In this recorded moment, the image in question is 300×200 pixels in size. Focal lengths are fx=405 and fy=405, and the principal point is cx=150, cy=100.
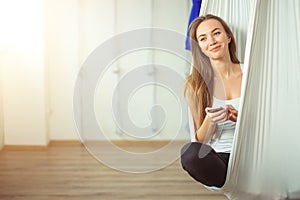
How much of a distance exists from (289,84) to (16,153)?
248cm

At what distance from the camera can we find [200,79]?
82.0 inches

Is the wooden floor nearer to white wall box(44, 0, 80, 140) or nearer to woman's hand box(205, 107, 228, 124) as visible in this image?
white wall box(44, 0, 80, 140)

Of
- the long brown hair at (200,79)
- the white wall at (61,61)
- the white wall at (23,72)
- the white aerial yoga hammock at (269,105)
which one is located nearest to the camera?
the white aerial yoga hammock at (269,105)

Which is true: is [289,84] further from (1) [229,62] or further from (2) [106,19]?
(2) [106,19]

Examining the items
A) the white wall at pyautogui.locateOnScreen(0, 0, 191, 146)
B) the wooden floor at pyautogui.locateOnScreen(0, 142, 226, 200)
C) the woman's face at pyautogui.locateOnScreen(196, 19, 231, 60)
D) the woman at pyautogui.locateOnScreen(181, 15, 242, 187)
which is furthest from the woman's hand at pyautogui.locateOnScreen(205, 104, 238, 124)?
the white wall at pyautogui.locateOnScreen(0, 0, 191, 146)

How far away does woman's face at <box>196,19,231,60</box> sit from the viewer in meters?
2.02

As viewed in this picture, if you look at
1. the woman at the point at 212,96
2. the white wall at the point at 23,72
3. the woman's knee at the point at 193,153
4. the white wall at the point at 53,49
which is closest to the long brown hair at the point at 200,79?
the woman at the point at 212,96

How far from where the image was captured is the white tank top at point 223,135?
203cm

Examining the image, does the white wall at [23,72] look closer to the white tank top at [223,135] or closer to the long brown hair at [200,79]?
the long brown hair at [200,79]

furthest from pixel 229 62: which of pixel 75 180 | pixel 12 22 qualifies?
pixel 12 22

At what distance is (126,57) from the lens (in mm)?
3756

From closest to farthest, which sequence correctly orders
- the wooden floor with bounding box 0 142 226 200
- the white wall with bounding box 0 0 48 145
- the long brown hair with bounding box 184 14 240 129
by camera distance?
the long brown hair with bounding box 184 14 240 129 < the wooden floor with bounding box 0 142 226 200 < the white wall with bounding box 0 0 48 145

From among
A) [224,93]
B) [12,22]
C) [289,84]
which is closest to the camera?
[289,84]

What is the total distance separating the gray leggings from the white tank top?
0.10m
